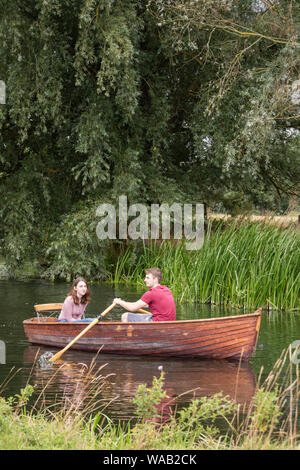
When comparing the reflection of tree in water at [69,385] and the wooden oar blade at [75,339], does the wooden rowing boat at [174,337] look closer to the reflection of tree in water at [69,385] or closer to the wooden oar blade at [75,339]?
the wooden oar blade at [75,339]

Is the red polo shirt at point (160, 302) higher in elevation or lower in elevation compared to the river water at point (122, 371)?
higher

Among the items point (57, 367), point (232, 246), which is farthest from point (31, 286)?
point (57, 367)

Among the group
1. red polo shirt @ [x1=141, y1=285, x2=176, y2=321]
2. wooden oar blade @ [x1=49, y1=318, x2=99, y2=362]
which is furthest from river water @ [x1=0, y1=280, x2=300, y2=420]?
red polo shirt @ [x1=141, y1=285, x2=176, y2=321]

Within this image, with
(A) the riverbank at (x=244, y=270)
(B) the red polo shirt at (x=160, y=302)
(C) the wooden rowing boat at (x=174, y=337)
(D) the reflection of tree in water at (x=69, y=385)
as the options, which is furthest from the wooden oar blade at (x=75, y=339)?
(A) the riverbank at (x=244, y=270)

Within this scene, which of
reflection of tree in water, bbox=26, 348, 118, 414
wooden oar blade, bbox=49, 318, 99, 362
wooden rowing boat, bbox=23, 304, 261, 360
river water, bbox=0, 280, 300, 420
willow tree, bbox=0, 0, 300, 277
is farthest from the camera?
willow tree, bbox=0, 0, 300, 277

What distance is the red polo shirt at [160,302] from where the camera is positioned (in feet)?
34.3

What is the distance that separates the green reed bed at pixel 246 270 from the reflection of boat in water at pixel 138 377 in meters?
3.82

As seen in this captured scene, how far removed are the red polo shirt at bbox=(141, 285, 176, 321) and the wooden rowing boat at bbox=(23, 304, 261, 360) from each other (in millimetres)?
239

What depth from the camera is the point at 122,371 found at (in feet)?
31.4

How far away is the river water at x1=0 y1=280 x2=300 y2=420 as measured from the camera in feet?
25.9

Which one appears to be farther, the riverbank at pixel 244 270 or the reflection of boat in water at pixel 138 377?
the riverbank at pixel 244 270

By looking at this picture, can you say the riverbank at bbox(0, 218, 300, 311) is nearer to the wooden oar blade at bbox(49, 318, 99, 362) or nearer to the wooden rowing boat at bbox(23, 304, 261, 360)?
the wooden rowing boat at bbox(23, 304, 261, 360)

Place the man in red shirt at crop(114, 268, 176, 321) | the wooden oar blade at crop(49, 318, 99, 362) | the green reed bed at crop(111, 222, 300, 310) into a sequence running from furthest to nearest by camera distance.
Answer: the green reed bed at crop(111, 222, 300, 310) → the man in red shirt at crop(114, 268, 176, 321) → the wooden oar blade at crop(49, 318, 99, 362)

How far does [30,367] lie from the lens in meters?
9.73
